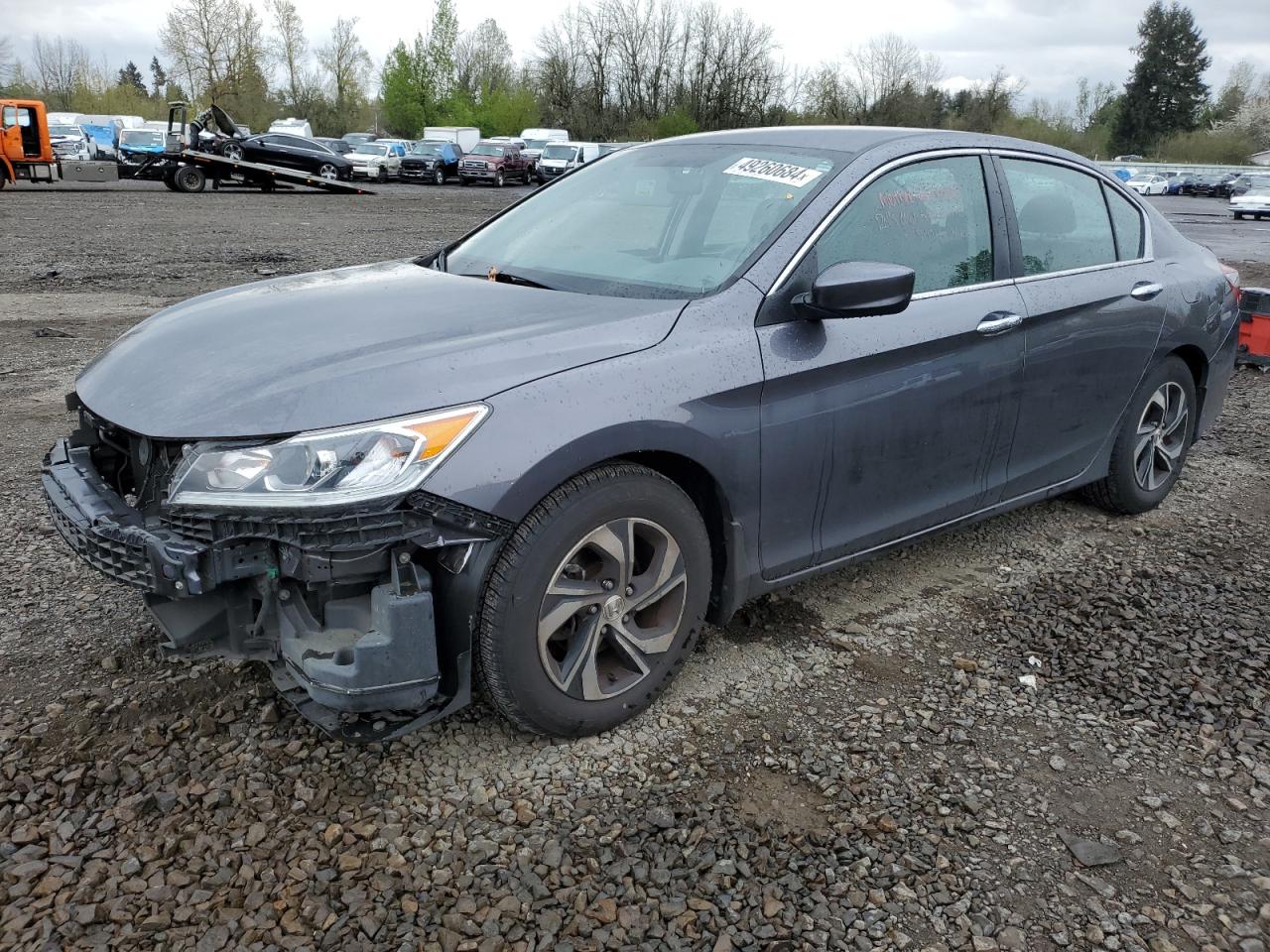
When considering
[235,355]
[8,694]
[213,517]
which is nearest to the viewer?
[213,517]

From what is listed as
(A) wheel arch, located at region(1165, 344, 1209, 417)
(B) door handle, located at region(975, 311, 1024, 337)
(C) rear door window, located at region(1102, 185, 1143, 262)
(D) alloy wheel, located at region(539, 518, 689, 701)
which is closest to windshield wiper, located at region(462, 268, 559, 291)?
(D) alloy wheel, located at region(539, 518, 689, 701)

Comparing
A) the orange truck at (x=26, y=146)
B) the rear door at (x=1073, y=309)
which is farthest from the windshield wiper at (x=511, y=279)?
the orange truck at (x=26, y=146)

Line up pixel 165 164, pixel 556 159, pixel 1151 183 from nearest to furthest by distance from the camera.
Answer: pixel 165 164
pixel 556 159
pixel 1151 183

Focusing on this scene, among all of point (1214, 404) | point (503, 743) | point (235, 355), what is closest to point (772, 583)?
point (503, 743)

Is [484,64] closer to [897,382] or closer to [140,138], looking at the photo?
[140,138]

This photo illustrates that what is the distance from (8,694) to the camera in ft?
9.93

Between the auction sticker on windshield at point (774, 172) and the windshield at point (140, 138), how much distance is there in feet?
137

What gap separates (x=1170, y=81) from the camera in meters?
83.4

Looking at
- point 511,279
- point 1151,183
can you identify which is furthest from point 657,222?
point 1151,183

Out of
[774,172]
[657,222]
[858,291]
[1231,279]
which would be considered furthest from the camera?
[1231,279]

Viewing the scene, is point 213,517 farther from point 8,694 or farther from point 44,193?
point 44,193

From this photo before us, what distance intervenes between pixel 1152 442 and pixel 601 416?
10.3ft

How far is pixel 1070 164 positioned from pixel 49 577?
4291mm

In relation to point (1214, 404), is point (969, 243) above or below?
above
